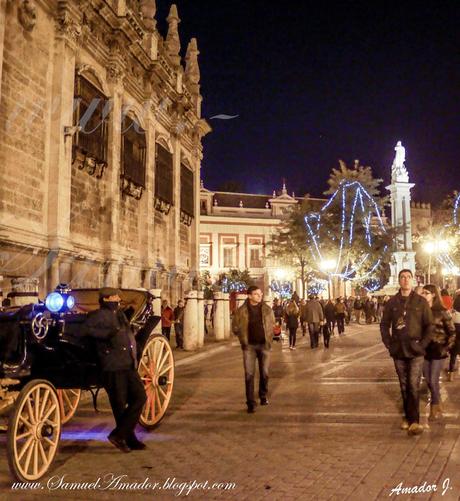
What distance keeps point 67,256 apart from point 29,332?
11.5 metres

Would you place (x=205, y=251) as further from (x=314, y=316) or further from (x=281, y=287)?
(x=314, y=316)

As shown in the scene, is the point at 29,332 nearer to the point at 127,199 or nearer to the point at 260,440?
the point at 260,440

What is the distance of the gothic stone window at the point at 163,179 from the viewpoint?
25703 mm

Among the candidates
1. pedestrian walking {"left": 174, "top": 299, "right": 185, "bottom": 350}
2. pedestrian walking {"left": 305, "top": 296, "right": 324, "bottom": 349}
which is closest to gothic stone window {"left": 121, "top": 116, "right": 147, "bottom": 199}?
pedestrian walking {"left": 174, "top": 299, "right": 185, "bottom": 350}

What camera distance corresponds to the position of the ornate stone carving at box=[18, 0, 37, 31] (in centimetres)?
1538

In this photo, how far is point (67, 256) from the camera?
16.7 m

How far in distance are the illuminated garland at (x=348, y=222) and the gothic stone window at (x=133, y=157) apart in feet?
72.6

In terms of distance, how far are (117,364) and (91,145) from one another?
45.8ft

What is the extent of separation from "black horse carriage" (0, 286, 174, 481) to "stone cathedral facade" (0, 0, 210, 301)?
7875 millimetres

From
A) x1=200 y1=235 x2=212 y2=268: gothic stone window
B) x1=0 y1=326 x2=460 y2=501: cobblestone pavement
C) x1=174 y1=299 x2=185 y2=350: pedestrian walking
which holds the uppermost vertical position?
x1=200 y1=235 x2=212 y2=268: gothic stone window

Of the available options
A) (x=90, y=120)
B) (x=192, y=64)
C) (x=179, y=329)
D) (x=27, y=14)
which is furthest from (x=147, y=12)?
(x=179, y=329)

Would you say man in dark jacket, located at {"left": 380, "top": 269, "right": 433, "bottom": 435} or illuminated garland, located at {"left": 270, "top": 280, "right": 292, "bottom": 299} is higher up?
illuminated garland, located at {"left": 270, "top": 280, "right": 292, "bottom": 299}

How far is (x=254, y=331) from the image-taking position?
8.61 metres

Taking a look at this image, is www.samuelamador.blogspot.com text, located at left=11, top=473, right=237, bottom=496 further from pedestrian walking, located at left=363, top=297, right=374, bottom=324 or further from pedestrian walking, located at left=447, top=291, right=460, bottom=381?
pedestrian walking, located at left=363, top=297, right=374, bottom=324
